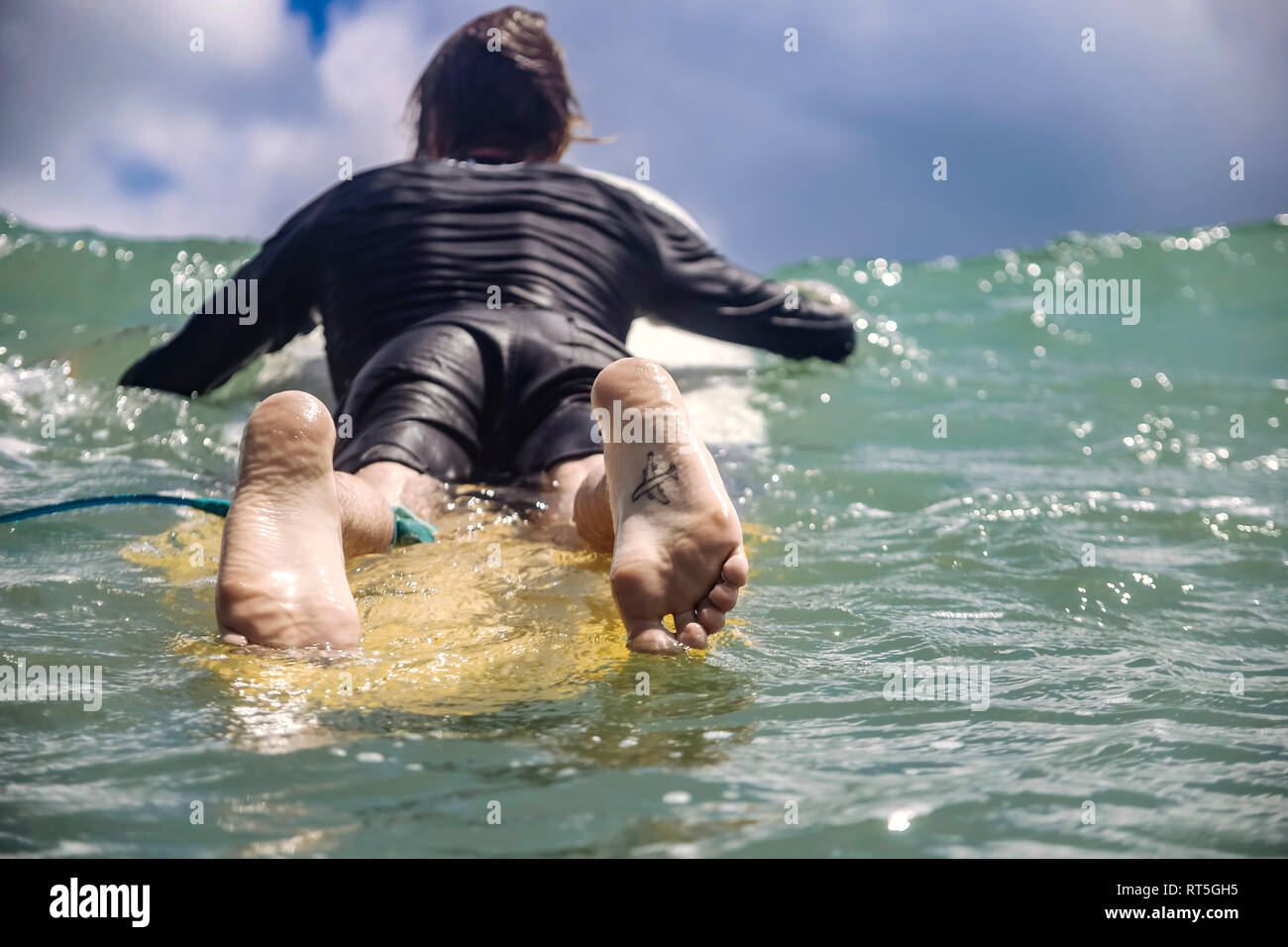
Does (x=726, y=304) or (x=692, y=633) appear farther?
(x=726, y=304)

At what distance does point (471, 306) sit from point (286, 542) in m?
0.97

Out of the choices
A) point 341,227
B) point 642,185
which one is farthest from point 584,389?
point 642,185

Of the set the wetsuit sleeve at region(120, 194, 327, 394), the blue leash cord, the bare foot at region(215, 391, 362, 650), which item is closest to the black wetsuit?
the wetsuit sleeve at region(120, 194, 327, 394)

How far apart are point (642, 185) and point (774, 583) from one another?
2.34m

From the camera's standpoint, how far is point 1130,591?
1.79m

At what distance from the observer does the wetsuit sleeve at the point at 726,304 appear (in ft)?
8.51

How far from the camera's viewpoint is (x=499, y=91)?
8.63 feet

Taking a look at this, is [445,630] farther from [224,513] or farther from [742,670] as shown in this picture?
[224,513]

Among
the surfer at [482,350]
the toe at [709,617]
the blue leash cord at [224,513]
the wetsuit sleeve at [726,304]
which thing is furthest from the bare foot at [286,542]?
the wetsuit sleeve at [726,304]

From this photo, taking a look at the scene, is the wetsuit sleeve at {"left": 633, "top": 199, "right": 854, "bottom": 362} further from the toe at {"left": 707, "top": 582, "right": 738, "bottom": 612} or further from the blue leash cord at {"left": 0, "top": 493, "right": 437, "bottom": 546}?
the toe at {"left": 707, "top": 582, "right": 738, "bottom": 612}

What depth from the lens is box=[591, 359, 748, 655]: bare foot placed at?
130 cm

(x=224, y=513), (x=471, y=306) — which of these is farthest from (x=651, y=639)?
(x=471, y=306)
